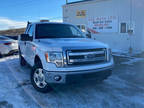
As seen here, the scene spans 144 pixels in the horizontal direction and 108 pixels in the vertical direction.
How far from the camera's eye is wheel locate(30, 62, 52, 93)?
147 inches

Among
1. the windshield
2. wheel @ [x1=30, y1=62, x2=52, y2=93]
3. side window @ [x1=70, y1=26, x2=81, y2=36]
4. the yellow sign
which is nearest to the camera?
wheel @ [x1=30, y1=62, x2=52, y2=93]

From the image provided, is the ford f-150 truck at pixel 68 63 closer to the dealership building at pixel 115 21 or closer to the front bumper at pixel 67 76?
the front bumper at pixel 67 76

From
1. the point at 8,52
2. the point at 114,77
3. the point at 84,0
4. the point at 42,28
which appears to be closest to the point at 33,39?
the point at 42,28

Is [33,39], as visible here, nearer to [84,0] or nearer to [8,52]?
[8,52]

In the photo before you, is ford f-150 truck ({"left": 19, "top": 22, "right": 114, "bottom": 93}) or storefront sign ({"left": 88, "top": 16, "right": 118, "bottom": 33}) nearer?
ford f-150 truck ({"left": 19, "top": 22, "right": 114, "bottom": 93})

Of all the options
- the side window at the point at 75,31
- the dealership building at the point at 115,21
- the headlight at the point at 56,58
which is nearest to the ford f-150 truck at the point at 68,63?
the headlight at the point at 56,58

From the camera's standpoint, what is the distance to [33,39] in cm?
442

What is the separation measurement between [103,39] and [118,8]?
8.97 feet

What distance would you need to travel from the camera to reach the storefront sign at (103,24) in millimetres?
11641

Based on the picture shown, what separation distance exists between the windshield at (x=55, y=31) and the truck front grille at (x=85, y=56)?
4.58 ft

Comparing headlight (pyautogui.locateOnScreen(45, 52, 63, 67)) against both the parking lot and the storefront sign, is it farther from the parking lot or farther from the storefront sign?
the storefront sign

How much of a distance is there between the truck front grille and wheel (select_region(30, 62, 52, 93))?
0.89 metres

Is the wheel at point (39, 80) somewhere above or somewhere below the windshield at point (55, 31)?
below

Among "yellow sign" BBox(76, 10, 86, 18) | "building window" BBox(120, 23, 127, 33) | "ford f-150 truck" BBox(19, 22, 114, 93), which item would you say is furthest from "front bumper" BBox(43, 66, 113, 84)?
"yellow sign" BBox(76, 10, 86, 18)
